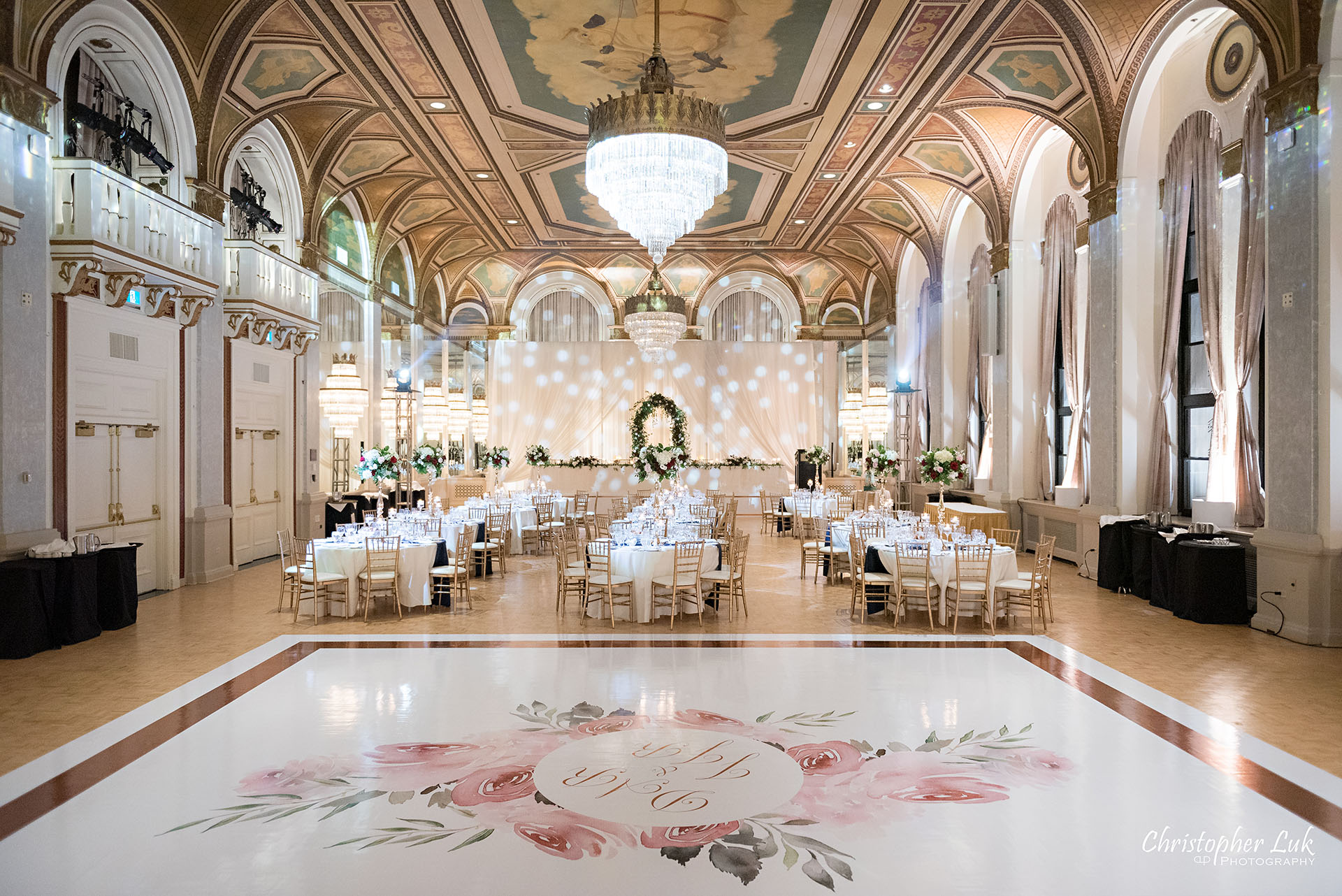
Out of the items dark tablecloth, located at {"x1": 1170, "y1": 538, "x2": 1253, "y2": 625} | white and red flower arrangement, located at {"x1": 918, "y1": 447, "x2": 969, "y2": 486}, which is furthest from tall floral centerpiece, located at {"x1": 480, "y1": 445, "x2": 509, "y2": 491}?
dark tablecloth, located at {"x1": 1170, "y1": 538, "x2": 1253, "y2": 625}

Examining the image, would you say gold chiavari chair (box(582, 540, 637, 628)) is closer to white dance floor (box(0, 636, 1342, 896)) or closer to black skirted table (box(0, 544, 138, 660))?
white dance floor (box(0, 636, 1342, 896))

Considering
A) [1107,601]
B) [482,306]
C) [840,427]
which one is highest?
[482,306]

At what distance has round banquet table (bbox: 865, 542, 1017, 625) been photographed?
7.63 metres

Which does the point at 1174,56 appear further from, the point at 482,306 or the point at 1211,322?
the point at 482,306

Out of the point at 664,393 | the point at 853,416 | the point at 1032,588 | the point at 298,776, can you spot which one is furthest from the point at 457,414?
the point at 298,776

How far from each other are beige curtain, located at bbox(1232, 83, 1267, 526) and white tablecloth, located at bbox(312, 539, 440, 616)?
816 centimetres

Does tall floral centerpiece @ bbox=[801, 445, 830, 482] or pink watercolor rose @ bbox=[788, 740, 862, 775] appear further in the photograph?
tall floral centerpiece @ bbox=[801, 445, 830, 482]

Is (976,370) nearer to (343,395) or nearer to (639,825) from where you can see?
(343,395)

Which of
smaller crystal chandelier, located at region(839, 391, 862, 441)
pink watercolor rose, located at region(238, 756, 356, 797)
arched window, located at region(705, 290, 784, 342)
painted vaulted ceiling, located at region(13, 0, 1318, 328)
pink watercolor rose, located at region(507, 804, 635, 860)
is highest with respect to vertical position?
painted vaulted ceiling, located at region(13, 0, 1318, 328)

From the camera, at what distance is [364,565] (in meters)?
8.12

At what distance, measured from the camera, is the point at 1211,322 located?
8461 millimetres

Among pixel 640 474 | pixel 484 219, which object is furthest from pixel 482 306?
pixel 640 474

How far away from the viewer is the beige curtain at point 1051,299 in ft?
38.4

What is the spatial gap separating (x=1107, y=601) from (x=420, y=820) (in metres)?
7.67
